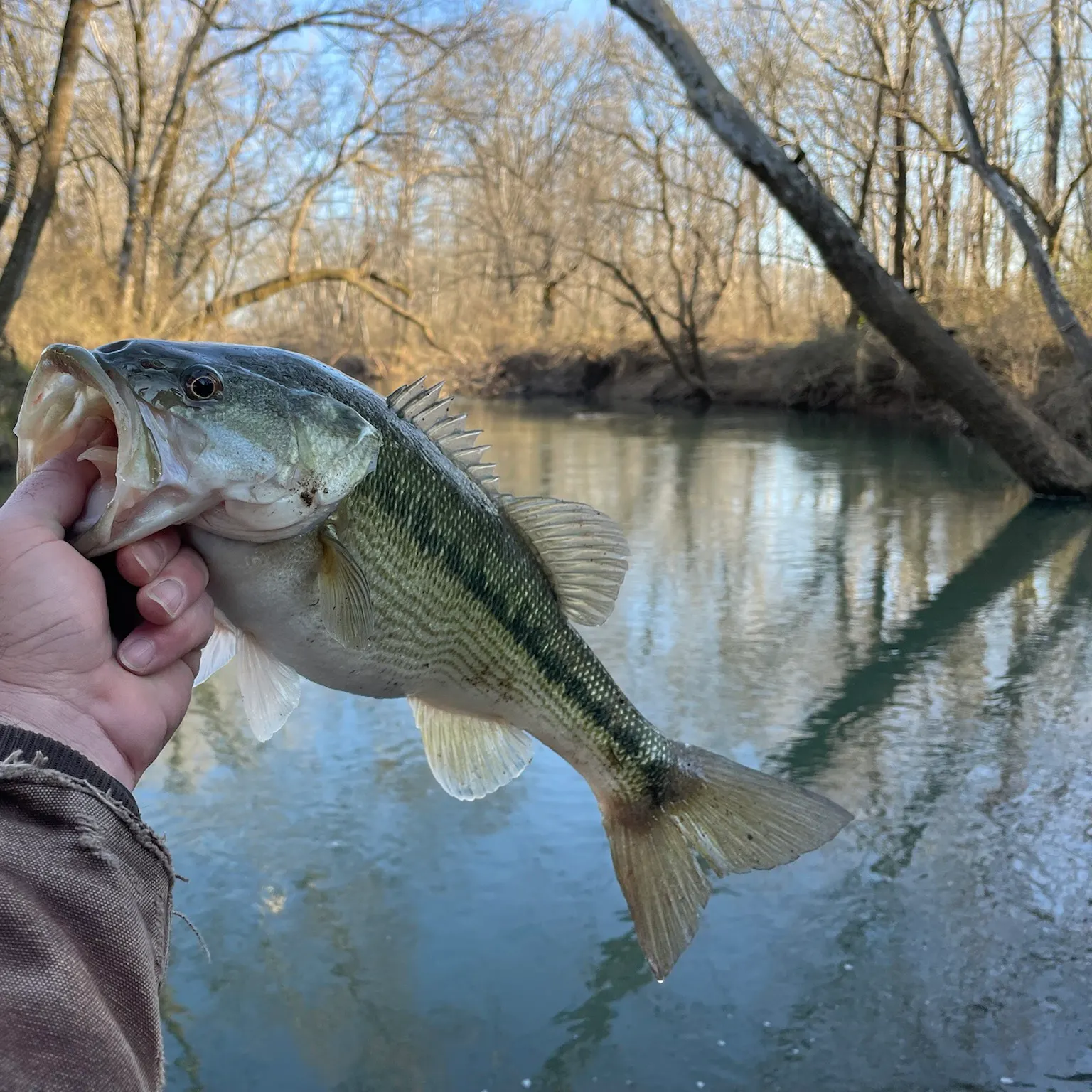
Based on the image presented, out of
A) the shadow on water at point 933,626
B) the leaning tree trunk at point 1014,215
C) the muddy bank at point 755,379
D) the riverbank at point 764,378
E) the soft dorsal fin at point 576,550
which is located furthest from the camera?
the muddy bank at point 755,379

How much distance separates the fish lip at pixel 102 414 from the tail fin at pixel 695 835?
1.21 m

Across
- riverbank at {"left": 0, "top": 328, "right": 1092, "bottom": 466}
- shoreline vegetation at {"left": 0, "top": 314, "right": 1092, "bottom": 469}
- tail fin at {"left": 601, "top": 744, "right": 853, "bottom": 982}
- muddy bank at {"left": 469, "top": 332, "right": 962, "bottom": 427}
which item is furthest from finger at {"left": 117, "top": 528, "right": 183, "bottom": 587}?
muddy bank at {"left": 469, "top": 332, "right": 962, "bottom": 427}

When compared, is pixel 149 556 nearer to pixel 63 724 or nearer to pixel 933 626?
pixel 63 724

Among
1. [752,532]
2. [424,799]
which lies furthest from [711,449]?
[424,799]

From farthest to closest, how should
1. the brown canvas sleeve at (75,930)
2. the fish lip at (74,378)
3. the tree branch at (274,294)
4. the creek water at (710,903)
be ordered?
the tree branch at (274,294) < the creek water at (710,903) < the fish lip at (74,378) < the brown canvas sleeve at (75,930)

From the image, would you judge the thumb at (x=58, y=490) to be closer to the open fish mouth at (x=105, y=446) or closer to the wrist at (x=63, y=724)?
the open fish mouth at (x=105, y=446)

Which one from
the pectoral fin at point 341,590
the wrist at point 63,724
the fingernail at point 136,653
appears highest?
the pectoral fin at point 341,590

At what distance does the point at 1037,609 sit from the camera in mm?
6379

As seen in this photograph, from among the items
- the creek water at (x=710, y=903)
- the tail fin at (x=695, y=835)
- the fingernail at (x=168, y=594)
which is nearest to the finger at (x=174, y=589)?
the fingernail at (x=168, y=594)

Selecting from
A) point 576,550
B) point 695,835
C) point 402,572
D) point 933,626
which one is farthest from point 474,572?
point 933,626

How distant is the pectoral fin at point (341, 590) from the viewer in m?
1.55

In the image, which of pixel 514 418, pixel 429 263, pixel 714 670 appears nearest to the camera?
pixel 714 670

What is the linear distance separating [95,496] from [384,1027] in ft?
6.00

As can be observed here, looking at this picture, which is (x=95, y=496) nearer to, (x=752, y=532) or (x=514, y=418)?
(x=752, y=532)
